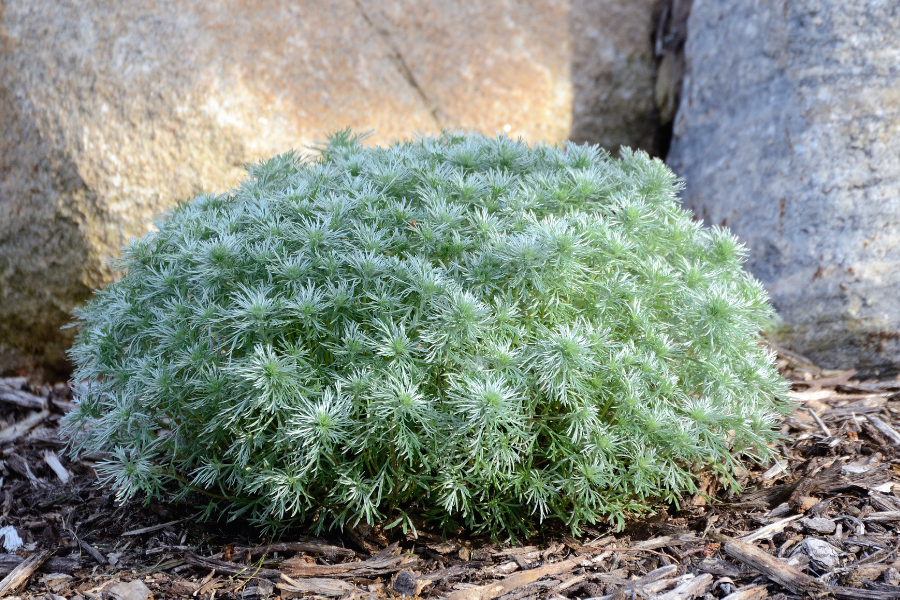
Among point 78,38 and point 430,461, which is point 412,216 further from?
point 78,38

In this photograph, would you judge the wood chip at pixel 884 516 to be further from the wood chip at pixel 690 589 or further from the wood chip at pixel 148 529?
the wood chip at pixel 148 529

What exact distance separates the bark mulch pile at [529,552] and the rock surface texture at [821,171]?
800 mm

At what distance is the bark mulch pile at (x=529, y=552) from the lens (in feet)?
7.26

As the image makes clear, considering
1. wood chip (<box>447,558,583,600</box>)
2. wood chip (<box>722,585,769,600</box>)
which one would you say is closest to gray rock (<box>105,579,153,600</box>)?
wood chip (<box>447,558,583,600</box>)

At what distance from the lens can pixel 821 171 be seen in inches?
151

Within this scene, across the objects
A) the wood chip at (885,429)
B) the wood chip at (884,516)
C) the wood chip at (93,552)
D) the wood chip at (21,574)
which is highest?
the wood chip at (885,429)

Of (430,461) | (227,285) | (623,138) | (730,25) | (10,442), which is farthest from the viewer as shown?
(623,138)

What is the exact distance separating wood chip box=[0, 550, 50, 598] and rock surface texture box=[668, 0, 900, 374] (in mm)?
3460

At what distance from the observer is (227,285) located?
2.37 meters

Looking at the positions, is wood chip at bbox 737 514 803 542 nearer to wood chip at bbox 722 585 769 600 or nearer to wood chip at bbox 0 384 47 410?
wood chip at bbox 722 585 769 600

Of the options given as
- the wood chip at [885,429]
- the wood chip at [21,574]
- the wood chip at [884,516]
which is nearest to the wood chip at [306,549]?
the wood chip at [21,574]

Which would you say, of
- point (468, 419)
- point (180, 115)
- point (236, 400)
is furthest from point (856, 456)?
point (180, 115)

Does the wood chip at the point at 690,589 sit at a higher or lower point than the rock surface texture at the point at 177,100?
lower

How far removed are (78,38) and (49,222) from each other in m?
1.04
